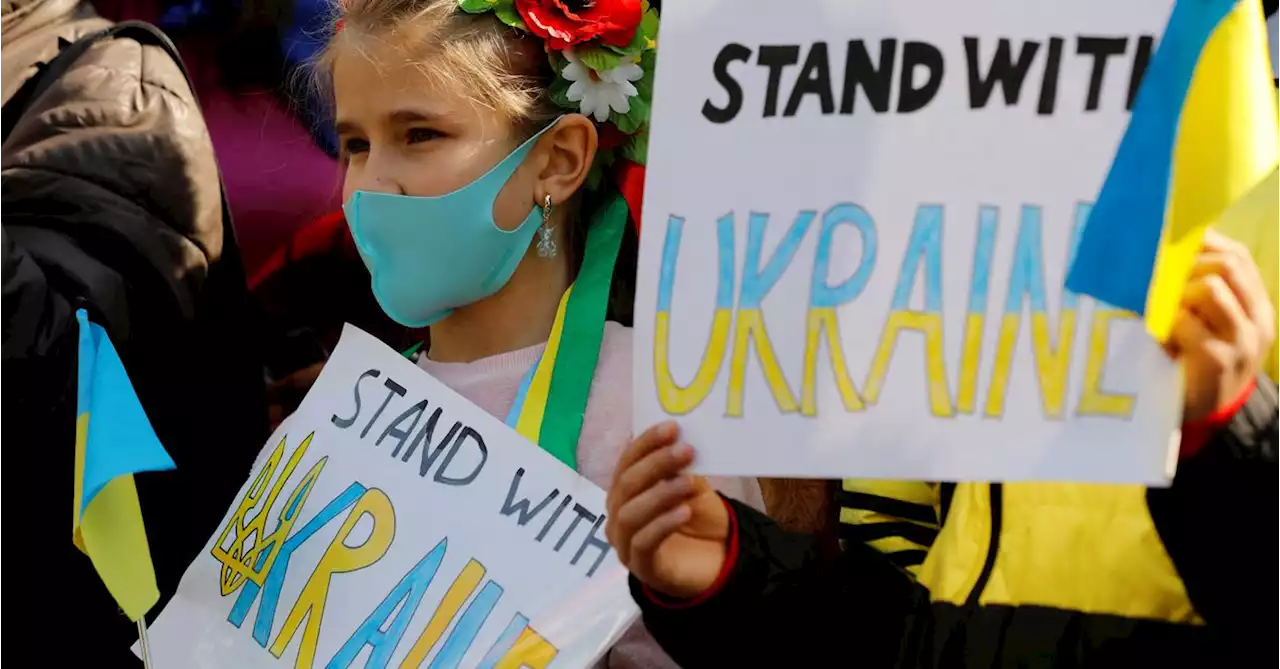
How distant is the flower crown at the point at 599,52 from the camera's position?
1929mm

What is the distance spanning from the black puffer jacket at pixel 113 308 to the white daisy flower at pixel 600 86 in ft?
2.31

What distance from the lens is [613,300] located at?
2006 millimetres

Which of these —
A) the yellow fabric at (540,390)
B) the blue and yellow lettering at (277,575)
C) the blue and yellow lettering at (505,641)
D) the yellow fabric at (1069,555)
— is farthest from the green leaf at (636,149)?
the yellow fabric at (1069,555)

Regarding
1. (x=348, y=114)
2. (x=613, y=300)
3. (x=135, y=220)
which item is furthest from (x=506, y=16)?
(x=135, y=220)

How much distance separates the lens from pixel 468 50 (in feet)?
6.30

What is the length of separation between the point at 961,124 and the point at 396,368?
907 mm

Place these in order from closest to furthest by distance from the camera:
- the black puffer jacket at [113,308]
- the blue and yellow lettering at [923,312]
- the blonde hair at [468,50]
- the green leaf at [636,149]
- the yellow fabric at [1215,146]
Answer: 1. the yellow fabric at [1215,146]
2. the blue and yellow lettering at [923,312]
3. the blonde hair at [468,50]
4. the green leaf at [636,149]
5. the black puffer jacket at [113,308]

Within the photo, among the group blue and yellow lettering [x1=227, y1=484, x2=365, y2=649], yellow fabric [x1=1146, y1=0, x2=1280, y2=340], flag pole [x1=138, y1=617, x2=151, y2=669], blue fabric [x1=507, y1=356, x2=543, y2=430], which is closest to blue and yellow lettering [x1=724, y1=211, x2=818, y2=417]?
yellow fabric [x1=1146, y1=0, x2=1280, y2=340]

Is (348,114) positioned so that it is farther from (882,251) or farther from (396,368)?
(882,251)

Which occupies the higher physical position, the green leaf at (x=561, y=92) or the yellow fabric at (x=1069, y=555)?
the green leaf at (x=561, y=92)

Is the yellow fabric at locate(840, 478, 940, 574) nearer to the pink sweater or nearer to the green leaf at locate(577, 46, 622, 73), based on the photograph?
the pink sweater

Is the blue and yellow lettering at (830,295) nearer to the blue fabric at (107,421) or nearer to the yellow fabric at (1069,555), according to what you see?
the yellow fabric at (1069,555)

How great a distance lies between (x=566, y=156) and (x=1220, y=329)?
1027mm

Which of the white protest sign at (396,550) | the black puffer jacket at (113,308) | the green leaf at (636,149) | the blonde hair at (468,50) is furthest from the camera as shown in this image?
the black puffer jacket at (113,308)
